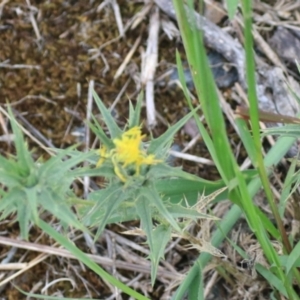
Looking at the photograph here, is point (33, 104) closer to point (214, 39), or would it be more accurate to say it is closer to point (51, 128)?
point (51, 128)

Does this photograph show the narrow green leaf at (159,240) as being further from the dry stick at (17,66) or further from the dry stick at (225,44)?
the dry stick at (17,66)

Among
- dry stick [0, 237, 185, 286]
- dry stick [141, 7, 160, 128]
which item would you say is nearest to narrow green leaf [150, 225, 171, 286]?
dry stick [0, 237, 185, 286]

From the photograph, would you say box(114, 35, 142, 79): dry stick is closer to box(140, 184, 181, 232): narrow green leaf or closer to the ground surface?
the ground surface

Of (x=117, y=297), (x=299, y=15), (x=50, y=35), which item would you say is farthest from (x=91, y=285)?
(x=299, y=15)

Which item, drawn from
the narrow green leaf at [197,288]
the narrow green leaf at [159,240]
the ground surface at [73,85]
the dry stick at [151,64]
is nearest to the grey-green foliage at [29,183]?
the narrow green leaf at [159,240]

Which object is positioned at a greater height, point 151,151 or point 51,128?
point 151,151

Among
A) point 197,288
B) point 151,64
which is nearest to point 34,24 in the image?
point 151,64

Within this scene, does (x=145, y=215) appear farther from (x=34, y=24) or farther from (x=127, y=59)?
(x=34, y=24)
